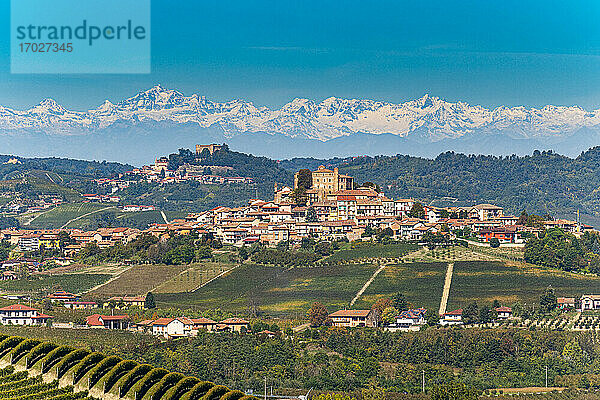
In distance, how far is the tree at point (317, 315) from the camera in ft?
102

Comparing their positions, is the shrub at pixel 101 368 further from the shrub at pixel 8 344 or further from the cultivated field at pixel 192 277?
the cultivated field at pixel 192 277

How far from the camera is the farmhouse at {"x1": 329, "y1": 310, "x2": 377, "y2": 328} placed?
31094 millimetres

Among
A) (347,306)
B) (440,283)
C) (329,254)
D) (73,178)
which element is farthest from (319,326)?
(73,178)

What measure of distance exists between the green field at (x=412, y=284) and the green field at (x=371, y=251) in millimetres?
1572

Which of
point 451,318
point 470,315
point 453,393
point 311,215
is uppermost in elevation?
point 311,215

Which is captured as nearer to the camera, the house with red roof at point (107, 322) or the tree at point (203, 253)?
the house with red roof at point (107, 322)

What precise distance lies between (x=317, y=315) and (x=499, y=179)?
183 feet

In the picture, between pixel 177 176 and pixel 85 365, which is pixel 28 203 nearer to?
pixel 177 176

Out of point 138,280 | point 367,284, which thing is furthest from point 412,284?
point 138,280

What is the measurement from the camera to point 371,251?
127 ft

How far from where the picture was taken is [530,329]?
98.0 feet

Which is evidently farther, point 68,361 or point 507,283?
point 507,283

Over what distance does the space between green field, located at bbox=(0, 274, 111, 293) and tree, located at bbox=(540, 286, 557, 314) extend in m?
15.0

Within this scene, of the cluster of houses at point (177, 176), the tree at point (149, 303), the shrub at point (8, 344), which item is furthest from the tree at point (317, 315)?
the cluster of houses at point (177, 176)
